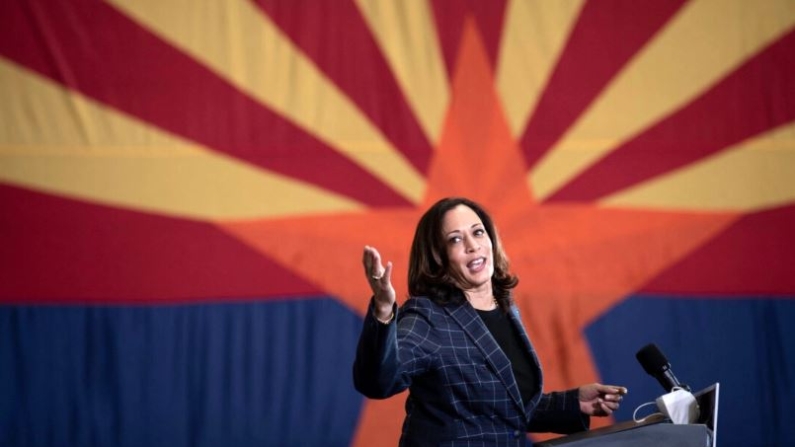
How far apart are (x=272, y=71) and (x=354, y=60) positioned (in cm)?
29

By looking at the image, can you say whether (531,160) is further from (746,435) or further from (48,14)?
(48,14)

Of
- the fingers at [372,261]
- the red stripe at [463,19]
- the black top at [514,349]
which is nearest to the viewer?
the fingers at [372,261]

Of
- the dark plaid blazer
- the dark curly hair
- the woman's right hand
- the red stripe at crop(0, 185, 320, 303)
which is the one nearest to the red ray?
the red stripe at crop(0, 185, 320, 303)

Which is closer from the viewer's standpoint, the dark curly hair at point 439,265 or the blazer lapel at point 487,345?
Result: the blazer lapel at point 487,345

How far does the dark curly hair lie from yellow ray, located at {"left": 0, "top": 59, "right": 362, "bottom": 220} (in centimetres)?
137

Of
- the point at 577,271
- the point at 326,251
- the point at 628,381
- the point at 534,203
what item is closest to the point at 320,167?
the point at 326,251

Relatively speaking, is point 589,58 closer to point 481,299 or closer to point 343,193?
point 343,193

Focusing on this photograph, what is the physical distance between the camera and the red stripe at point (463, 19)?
131 inches

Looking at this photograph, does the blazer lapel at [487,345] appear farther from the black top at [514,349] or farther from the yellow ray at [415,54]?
the yellow ray at [415,54]

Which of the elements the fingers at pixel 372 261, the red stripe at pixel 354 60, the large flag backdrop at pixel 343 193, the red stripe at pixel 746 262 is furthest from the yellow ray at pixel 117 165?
the fingers at pixel 372 261

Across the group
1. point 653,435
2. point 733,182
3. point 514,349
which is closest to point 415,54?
point 733,182

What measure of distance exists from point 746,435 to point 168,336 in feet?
6.74

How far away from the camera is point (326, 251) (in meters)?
3.23

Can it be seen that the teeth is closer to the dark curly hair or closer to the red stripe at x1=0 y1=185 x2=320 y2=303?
the dark curly hair
